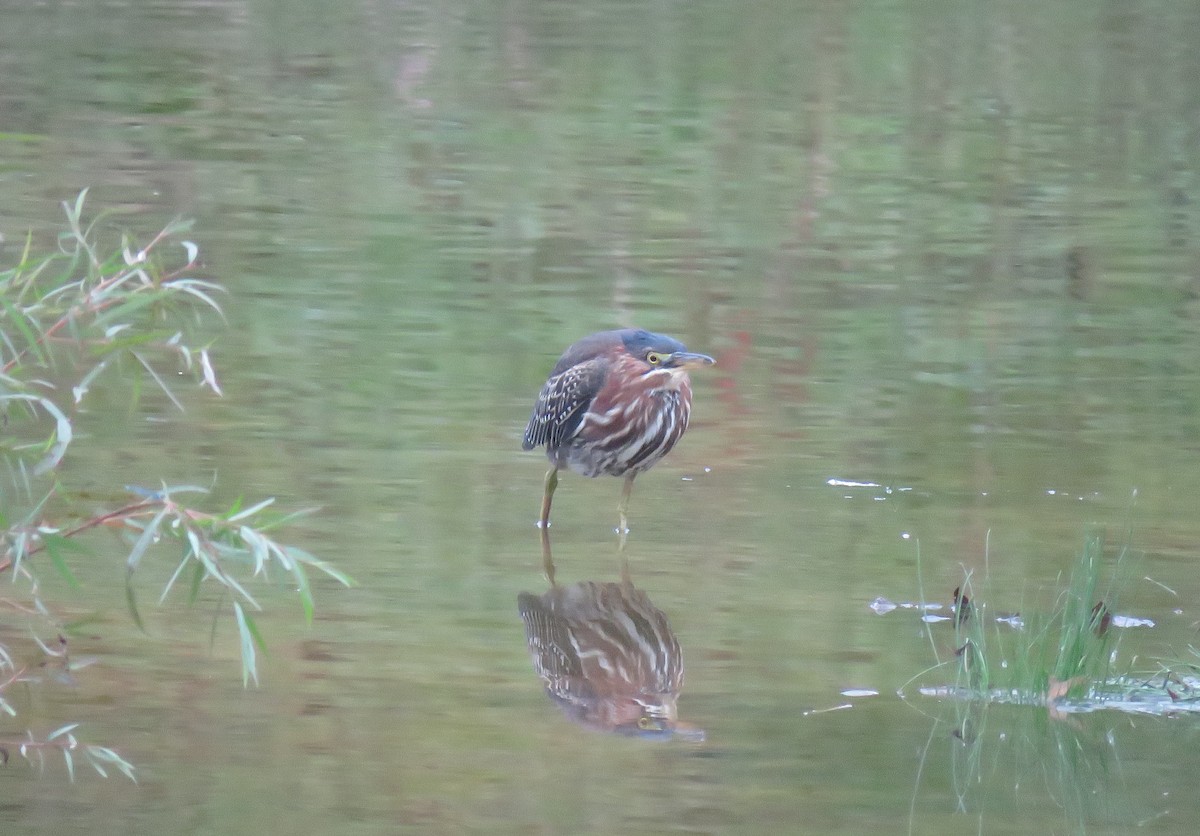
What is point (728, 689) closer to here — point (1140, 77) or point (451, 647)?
point (451, 647)

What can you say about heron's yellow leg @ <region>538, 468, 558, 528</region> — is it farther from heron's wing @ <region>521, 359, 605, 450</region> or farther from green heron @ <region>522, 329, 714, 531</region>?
heron's wing @ <region>521, 359, 605, 450</region>

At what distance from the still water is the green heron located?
11.3 inches

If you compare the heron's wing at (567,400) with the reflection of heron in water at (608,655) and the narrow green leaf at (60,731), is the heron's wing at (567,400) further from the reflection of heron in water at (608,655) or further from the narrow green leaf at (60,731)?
the narrow green leaf at (60,731)

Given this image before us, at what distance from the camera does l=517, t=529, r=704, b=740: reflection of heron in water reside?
596 centimetres

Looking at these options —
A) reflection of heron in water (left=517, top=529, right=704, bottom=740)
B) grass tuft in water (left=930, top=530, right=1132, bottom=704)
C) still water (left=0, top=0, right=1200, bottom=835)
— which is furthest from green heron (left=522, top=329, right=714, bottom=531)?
grass tuft in water (left=930, top=530, right=1132, bottom=704)

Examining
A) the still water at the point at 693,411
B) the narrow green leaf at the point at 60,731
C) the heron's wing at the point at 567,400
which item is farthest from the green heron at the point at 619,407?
the narrow green leaf at the point at 60,731

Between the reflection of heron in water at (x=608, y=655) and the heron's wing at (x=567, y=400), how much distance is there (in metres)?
0.62

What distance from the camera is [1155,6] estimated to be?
26531mm

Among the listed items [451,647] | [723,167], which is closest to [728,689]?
[451,647]

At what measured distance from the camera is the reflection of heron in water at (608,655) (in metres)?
5.96

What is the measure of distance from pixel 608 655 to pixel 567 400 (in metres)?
1.57

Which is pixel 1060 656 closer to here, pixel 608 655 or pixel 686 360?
pixel 608 655

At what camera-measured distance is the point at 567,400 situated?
7875mm

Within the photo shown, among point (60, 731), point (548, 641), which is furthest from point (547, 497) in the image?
point (60, 731)
